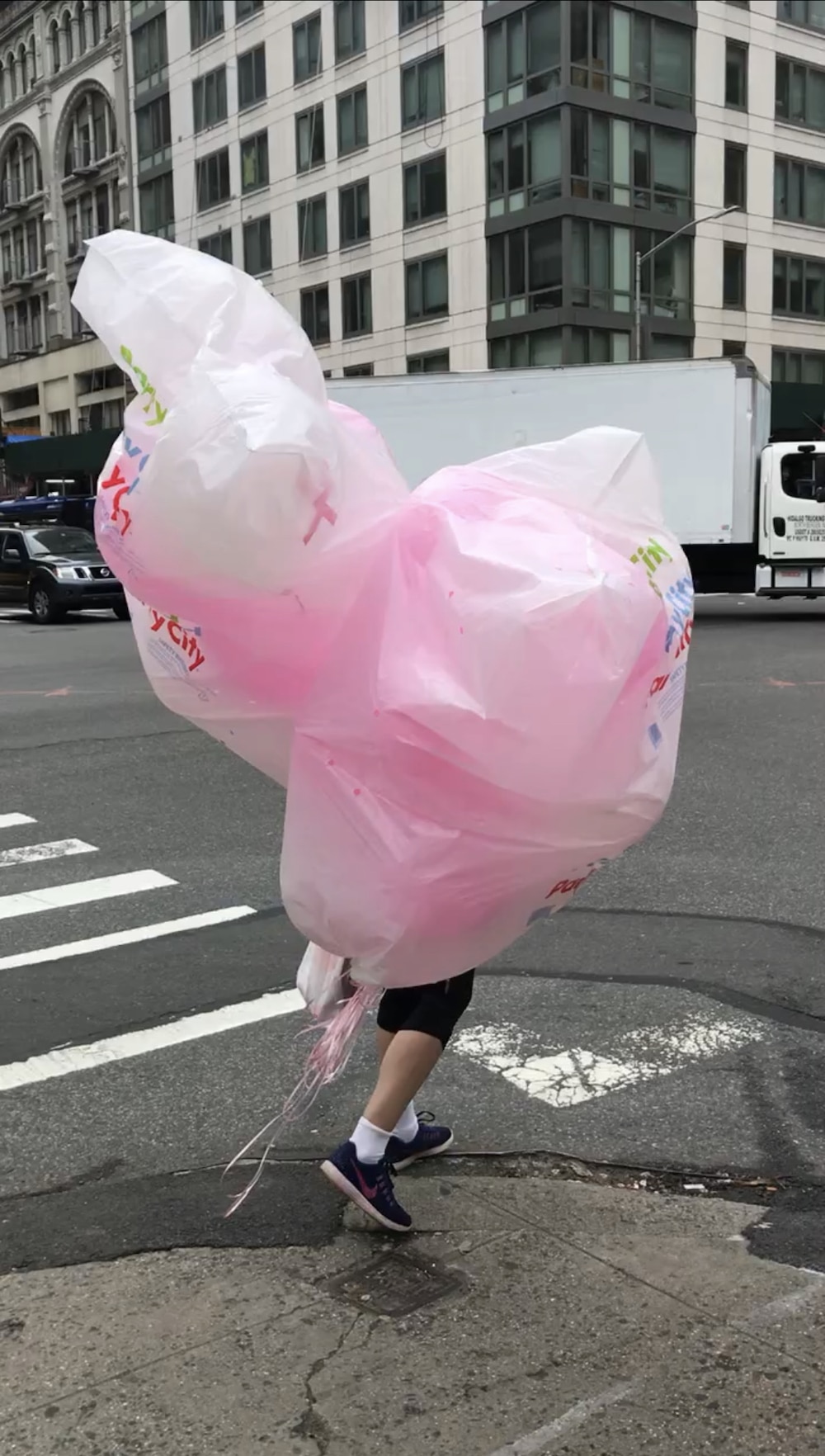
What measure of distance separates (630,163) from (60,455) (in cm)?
2377

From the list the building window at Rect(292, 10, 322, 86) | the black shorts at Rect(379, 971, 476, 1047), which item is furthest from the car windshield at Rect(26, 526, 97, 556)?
the building window at Rect(292, 10, 322, 86)

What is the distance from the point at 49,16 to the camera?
177 ft

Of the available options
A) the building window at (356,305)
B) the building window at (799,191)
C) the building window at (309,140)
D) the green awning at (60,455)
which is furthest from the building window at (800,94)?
the green awning at (60,455)

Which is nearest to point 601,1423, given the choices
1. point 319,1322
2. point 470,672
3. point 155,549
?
point 319,1322

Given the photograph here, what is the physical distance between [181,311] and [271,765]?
959mm

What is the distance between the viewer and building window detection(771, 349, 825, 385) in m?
40.4

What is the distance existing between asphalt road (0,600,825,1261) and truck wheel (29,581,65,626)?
45.8 feet

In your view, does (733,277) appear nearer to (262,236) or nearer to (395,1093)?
(262,236)

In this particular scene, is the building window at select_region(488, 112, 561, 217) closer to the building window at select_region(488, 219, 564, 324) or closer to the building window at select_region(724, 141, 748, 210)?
the building window at select_region(488, 219, 564, 324)

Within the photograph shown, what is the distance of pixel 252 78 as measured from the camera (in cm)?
4419

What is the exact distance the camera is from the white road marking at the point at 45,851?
648 centimetres

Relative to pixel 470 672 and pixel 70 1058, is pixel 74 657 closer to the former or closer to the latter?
pixel 70 1058

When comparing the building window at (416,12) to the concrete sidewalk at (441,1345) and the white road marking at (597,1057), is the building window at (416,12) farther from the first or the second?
the concrete sidewalk at (441,1345)

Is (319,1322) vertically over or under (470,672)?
under
